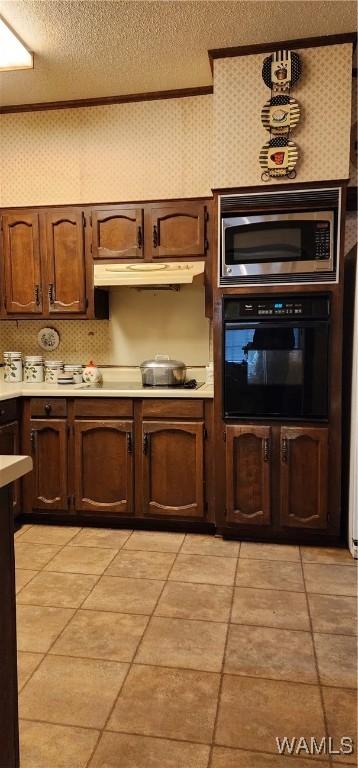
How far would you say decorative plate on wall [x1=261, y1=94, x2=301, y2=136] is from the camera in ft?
9.50

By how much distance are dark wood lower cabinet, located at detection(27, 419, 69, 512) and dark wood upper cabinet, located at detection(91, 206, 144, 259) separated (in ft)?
3.71

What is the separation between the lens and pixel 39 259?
3.64m

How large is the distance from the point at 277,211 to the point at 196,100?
3.76ft

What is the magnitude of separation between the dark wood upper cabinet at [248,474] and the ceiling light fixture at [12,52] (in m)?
2.25

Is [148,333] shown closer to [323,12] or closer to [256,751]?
[323,12]

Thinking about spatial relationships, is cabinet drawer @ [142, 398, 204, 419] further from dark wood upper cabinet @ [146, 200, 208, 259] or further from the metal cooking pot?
dark wood upper cabinet @ [146, 200, 208, 259]

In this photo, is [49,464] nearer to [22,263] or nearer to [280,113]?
[22,263]

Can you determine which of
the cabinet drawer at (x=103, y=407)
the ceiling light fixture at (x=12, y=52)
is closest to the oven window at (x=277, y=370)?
the cabinet drawer at (x=103, y=407)

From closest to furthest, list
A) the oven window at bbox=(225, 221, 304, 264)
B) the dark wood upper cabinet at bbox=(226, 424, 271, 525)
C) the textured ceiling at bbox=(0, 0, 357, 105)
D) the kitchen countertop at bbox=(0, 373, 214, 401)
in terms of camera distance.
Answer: the textured ceiling at bbox=(0, 0, 357, 105), the oven window at bbox=(225, 221, 304, 264), the dark wood upper cabinet at bbox=(226, 424, 271, 525), the kitchen countertop at bbox=(0, 373, 214, 401)

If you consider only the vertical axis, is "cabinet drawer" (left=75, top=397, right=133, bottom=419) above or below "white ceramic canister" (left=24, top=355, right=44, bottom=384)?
below

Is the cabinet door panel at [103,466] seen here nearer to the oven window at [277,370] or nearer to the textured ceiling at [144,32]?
the oven window at [277,370]

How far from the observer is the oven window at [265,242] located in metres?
2.96

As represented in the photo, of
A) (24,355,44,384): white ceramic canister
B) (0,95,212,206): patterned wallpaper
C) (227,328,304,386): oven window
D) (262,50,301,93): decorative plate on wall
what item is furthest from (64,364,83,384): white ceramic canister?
(262,50,301,93): decorative plate on wall

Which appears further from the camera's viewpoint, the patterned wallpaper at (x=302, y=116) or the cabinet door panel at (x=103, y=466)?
the cabinet door panel at (x=103, y=466)
